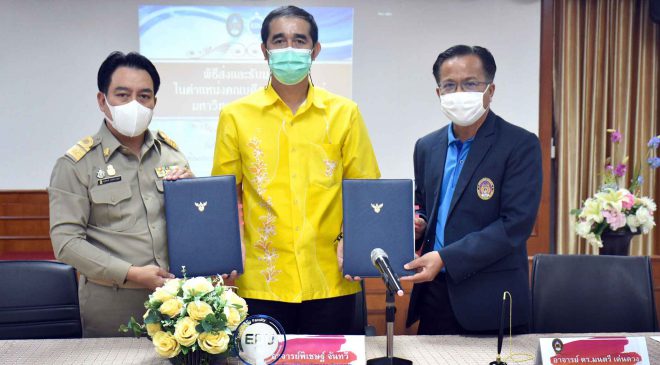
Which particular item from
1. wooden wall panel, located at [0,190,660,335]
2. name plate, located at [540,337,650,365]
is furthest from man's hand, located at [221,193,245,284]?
wooden wall panel, located at [0,190,660,335]

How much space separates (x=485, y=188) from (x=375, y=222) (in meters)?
0.40

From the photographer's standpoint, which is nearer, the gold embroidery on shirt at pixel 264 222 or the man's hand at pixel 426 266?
the man's hand at pixel 426 266

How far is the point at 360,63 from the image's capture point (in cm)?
477

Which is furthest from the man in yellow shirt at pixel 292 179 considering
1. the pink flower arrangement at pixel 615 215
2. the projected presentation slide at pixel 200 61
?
the projected presentation slide at pixel 200 61

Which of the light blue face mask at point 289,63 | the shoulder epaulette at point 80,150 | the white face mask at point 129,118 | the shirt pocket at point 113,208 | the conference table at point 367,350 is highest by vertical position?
the light blue face mask at point 289,63

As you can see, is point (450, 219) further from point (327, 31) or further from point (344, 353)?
point (327, 31)

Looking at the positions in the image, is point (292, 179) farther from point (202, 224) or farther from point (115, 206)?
point (115, 206)

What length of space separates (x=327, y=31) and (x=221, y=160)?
2.82 meters

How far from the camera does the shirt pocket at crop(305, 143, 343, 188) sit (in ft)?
6.74

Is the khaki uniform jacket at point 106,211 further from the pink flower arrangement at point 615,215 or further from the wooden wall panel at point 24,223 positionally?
the wooden wall panel at point 24,223

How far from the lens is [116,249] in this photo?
1987 mm

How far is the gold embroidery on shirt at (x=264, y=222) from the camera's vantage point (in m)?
2.05

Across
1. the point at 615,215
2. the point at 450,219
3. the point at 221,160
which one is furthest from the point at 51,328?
the point at 615,215

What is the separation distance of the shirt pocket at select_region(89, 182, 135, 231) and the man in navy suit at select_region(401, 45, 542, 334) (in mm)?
886
